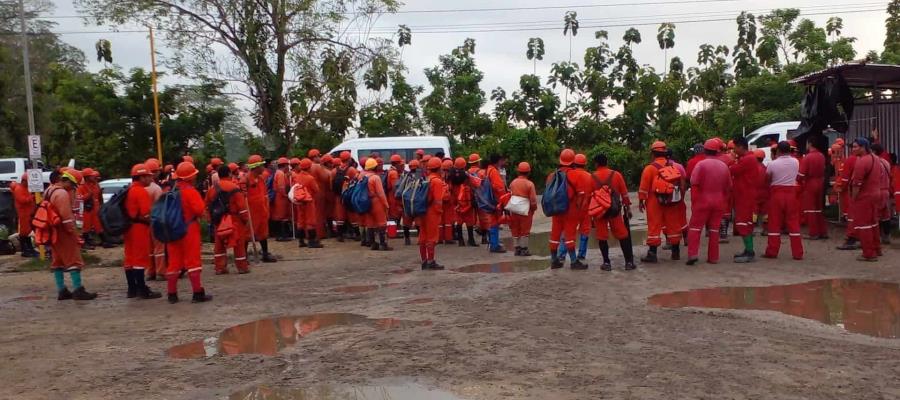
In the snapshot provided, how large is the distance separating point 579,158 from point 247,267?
530 centimetres

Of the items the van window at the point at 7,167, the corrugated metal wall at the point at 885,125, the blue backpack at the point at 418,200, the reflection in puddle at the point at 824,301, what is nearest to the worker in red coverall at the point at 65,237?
the blue backpack at the point at 418,200

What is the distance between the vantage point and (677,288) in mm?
8914

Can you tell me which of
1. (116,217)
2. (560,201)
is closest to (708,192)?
(560,201)

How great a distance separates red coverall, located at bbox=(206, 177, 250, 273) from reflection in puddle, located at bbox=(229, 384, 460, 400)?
5.90 metres

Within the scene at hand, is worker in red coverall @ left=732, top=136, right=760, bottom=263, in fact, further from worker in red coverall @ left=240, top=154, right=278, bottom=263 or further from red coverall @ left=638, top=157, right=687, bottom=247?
worker in red coverall @ left=240, top=154, right=278, bottom=263

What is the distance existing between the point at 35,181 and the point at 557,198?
10246mm

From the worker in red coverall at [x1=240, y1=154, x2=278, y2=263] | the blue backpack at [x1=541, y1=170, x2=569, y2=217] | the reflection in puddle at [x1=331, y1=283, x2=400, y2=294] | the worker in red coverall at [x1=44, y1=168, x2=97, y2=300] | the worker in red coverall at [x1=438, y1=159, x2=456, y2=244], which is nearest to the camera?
the worker in red coverall at [x1=44, y1=168, x2=97, y2=300]

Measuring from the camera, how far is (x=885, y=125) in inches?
580

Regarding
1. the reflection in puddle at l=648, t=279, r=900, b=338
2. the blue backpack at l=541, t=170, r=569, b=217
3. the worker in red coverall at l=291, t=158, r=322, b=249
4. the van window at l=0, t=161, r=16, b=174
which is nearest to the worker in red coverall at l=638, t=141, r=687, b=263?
the blue backpack at l=541, t=170, r=569, b=217

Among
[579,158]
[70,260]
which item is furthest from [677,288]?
[70,260]

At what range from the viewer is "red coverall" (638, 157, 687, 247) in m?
10.7

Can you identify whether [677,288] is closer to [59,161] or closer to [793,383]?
[793,383]

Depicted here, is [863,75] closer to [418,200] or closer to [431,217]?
[431,217]

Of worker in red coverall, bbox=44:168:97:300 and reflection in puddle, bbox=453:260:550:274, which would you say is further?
reflection in puddle, bbox=453:260:550:274
